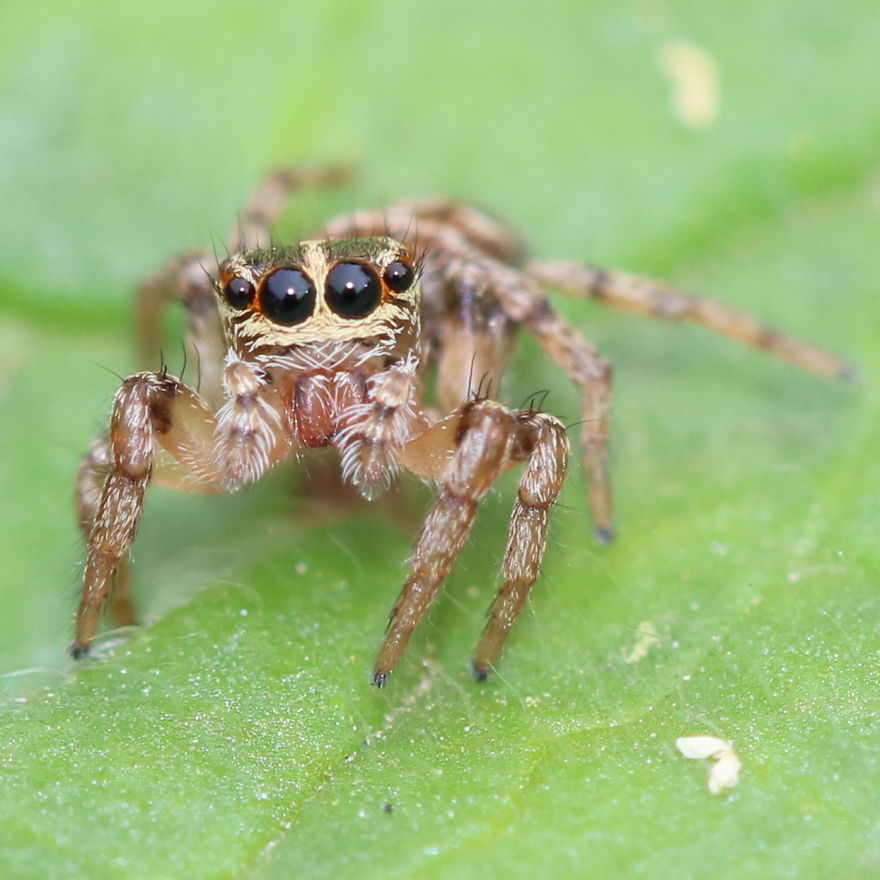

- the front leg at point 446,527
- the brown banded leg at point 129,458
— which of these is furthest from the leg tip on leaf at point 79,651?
the front leg at point 446,527

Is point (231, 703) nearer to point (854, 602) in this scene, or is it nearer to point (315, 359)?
point (315, 359)

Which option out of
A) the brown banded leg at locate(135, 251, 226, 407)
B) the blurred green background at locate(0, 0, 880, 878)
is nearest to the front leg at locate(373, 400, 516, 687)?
the blurred green background at locate(0, 0, 880, 878)

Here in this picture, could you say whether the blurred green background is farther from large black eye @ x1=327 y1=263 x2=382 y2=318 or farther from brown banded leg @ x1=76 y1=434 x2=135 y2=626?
large black eye @ x1=327 y1=263 x2=382 y2=318

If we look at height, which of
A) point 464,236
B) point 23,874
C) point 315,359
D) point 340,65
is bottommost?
point 23,874

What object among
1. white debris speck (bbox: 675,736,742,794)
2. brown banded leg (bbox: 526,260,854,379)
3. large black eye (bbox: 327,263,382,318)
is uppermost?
brown banded leg (bbox: 526,260,854,379)

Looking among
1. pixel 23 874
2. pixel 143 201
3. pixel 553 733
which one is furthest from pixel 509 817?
pixel 143 201

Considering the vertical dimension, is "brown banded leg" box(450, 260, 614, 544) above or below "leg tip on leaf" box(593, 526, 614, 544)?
above
